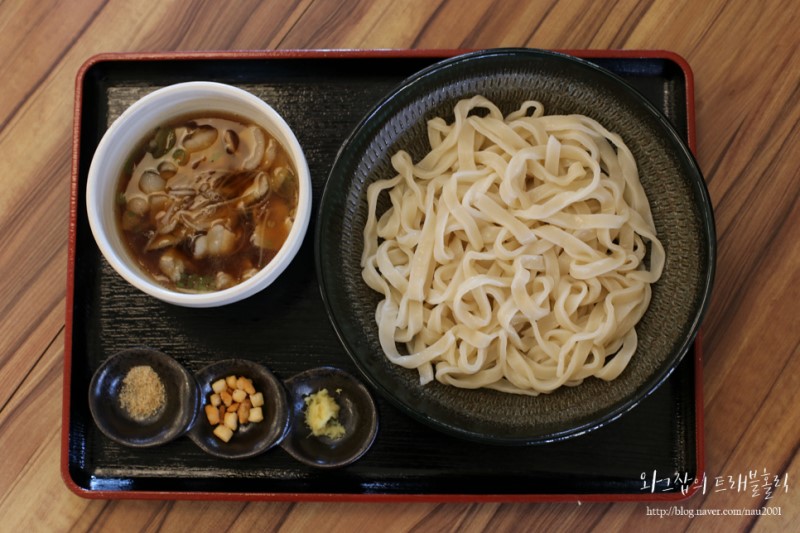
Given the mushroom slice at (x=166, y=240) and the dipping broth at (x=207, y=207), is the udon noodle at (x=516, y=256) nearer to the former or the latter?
the dipping broth at (x=207, y=207)

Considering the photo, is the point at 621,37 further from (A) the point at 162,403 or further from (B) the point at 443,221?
(A) the point at 162,403

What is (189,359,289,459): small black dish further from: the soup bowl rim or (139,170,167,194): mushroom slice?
(139,170,167,194): mushroom slice

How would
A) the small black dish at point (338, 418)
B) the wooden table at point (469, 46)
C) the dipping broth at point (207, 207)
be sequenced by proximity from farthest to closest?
the wooden table at point (469, 46)
the small black dish at point (338, 418)
the dipping broth at point (207, 207)

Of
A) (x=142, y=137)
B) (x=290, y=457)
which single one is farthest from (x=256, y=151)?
(x=290, y=457)

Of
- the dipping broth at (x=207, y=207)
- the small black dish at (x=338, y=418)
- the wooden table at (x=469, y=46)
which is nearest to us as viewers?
the dipping broth at (x=207, y=207)

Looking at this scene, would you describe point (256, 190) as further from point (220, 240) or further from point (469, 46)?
point (469, 46)

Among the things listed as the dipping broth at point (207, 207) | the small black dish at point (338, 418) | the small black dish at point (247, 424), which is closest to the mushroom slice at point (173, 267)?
the dipping broth at point (207, 207)

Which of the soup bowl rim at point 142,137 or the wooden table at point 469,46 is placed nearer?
the soup bowl rim at point 142,137
